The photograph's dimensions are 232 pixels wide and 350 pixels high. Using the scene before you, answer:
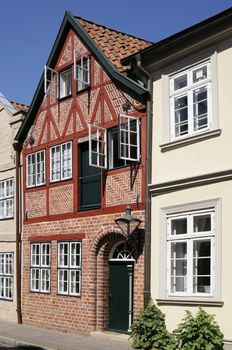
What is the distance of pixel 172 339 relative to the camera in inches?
480

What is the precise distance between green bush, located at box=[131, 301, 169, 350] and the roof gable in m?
5.12

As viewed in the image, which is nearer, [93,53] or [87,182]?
[93,53]

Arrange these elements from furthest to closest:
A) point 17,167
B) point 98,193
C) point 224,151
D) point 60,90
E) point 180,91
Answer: point 17,167 → point 60,90 → point 98,193 → point 180,91 → point 224,151

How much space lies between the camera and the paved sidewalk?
14.0 meters

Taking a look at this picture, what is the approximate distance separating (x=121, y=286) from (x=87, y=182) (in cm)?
316

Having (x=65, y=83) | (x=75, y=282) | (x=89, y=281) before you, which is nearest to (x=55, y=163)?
(x=65, y=83)

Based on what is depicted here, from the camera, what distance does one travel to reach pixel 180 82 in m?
13.5

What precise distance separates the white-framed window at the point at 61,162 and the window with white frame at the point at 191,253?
513 centimetres

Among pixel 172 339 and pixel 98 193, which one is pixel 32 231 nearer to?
pixel 98 193

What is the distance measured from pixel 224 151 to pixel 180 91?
2.06m

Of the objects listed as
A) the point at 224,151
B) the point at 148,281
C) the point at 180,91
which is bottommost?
the point at 148,281

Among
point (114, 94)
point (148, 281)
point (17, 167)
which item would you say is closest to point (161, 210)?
point (148, 281)

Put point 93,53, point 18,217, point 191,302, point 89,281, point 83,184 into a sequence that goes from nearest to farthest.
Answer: point 191,302, point 89,281, point 93,53, point 83,184, point 18,217

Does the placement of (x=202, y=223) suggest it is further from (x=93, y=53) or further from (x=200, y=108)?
(x=93, y=53)
